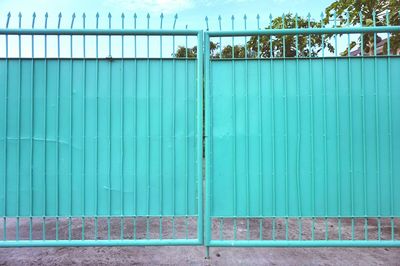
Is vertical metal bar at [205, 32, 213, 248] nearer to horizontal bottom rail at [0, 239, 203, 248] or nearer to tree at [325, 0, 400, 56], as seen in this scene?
horizontal bottom rail at [0, 239, 203, 248]

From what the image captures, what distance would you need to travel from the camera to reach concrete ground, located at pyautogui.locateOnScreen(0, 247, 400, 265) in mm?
3045

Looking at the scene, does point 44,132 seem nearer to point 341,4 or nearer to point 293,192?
point 293,192

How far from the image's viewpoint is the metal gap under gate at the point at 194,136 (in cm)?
299

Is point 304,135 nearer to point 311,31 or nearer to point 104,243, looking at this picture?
point 311,31

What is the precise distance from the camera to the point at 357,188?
118 inches

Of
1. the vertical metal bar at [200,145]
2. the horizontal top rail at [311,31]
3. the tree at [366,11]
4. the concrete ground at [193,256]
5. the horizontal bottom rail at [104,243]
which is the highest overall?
the tree at [366,11]

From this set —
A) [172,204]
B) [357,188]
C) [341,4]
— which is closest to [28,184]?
[172,204]

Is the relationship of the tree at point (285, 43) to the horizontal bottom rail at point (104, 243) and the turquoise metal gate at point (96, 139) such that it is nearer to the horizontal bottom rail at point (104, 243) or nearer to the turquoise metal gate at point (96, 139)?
the turquoise metal gate at point (96, 139)

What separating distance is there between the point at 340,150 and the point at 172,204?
191cm

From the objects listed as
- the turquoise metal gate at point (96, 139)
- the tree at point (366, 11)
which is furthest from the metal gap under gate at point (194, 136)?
the tree at point (366, 11)

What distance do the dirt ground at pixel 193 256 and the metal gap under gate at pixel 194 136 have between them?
38 cm

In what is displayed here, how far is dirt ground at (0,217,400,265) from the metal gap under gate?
1.23 ft

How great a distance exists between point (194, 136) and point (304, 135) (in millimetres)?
1198

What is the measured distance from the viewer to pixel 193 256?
124 inches
